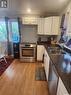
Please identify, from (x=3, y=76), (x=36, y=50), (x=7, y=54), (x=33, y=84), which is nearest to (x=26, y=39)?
(x=36, y=50)

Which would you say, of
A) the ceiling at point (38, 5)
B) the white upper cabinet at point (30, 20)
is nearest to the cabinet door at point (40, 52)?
the white upper cabinet at point (30, 20)

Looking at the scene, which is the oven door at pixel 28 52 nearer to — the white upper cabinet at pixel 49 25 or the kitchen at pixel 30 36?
the kitchen at pixel 30 36

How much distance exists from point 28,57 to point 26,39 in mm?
1054

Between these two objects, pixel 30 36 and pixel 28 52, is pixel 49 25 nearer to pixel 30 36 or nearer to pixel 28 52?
pixel 30 36

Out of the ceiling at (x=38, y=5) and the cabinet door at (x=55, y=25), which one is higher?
the ceiling at (x=38, y=5)

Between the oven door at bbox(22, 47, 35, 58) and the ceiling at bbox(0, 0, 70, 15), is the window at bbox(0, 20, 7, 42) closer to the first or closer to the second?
the ceiling at bbox(0, 0, 70, 15)

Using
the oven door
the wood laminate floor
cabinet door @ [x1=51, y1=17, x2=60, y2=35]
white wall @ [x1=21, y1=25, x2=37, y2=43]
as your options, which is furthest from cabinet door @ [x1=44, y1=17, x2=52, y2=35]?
the wood laminate floor

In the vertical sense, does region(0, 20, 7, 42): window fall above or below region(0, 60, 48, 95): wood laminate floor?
above

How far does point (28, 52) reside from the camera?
454cm

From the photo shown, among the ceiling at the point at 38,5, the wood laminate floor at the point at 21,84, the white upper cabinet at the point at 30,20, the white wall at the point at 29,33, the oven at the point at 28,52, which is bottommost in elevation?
the wood laminate floor at the point at 21,84

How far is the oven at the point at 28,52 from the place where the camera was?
14.7 feet

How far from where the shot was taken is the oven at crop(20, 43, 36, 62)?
4.48 meters

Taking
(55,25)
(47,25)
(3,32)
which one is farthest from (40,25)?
(3,32)

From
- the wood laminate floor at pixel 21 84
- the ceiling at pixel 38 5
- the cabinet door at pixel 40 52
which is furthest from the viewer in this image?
the cabinet door at pixel 40 52
